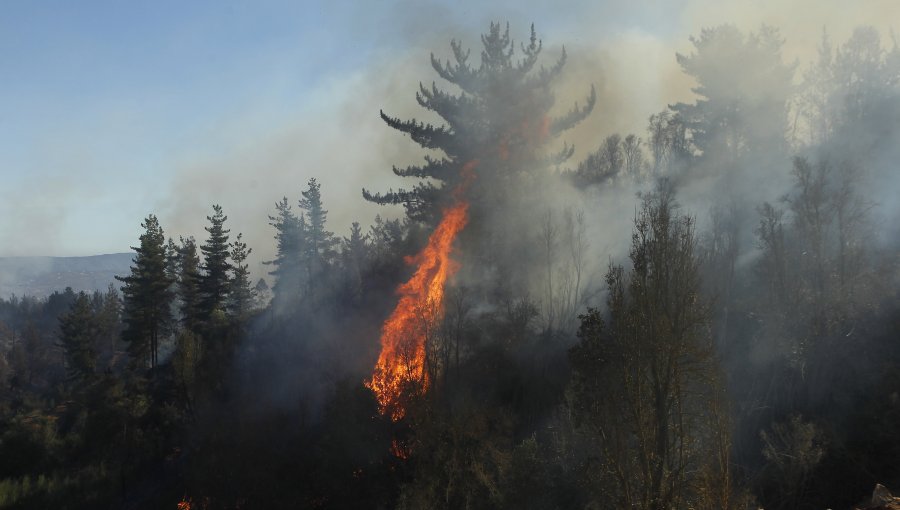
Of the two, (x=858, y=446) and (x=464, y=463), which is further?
(x=858, y=446)

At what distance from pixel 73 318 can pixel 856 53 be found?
3590 inches

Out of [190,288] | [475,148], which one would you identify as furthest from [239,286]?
Answer: [475,148]

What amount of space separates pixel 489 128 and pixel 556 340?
53.1 ft

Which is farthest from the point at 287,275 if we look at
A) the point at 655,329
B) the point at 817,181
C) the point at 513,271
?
the point at 655,329

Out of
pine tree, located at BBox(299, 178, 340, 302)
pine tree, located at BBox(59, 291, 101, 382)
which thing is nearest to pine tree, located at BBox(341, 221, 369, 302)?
pine tree, located at BBox(299, 178, 340, 302)

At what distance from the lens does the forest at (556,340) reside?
1546 cm

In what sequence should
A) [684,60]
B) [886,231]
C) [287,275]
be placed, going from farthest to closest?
[287,275] < [684,60] < [886,231]

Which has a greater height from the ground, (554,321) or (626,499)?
(554,321)

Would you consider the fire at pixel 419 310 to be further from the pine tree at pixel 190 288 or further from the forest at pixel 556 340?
the pine tree at pixel 190 288

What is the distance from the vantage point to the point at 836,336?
97.6 feet

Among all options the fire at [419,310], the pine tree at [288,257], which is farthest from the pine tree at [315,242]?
the fire at [419,310]

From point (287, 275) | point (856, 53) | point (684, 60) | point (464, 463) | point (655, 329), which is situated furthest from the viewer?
point (287, 275)

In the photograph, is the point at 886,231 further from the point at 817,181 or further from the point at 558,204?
the point at 558,204

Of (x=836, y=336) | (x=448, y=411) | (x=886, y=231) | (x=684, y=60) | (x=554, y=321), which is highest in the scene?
(x=684, y=60)
